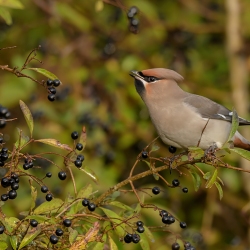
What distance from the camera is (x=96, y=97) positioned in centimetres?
609

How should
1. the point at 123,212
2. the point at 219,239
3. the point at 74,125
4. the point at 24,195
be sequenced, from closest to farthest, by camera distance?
the point at 123,212
the point at 24,195
the point at 74,125
the point at 219,239

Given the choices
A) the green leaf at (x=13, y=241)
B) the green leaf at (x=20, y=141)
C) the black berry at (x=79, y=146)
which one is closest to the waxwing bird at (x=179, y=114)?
the black berry at (x=79, y=146)

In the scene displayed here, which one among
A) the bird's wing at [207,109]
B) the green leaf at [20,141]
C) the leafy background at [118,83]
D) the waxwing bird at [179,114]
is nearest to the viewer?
the green leaf at [20,141]

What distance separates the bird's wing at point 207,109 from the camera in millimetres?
4309

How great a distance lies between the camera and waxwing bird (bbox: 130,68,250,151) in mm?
4074

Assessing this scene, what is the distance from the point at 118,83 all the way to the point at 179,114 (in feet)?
6.75

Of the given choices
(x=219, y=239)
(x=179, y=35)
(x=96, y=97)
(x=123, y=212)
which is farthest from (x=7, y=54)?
(x=123, y=212)

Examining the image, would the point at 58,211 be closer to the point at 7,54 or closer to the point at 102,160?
the point at 102,160

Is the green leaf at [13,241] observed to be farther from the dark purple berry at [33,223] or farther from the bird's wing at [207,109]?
the bird's wing at [207,109]

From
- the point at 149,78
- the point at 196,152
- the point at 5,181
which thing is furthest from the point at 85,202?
the point at 149,78

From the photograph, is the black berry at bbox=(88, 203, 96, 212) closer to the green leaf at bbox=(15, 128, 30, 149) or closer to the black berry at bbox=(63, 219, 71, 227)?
the black berry at bbox=(63, 219, 71, 227)

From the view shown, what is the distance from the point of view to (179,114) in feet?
13.8

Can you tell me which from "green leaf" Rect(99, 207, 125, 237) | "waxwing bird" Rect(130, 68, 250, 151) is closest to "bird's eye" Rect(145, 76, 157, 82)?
"waxwing bird" Rect(130, 68, 250, 151)

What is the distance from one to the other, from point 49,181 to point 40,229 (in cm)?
289
